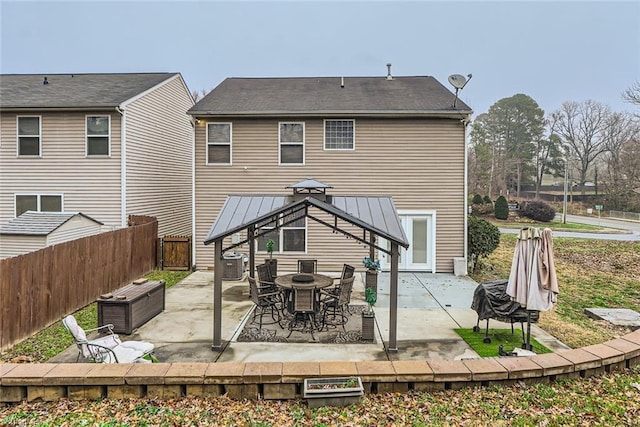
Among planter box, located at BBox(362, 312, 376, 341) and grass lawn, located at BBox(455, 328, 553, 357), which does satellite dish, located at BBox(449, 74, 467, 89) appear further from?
planter box, located at BBox(362, 312, 376, 341)

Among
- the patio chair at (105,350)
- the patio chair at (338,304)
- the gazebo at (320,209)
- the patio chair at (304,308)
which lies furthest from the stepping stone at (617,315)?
the patio chair at (105,350)

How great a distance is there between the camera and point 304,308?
704 cm

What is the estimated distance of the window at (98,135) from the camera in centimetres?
1266

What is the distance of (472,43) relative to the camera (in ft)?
279

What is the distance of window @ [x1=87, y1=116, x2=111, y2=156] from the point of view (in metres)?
12.7

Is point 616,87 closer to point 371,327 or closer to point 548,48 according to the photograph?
point 548,48

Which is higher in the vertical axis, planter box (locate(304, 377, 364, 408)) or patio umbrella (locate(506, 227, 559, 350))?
patio umbrella (locate(506, 227, 559, 350))

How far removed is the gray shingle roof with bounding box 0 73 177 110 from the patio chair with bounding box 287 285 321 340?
9.39 m

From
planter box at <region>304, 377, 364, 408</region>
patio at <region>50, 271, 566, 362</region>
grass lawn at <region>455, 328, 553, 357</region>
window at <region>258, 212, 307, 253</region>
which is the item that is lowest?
patio at <region>50, 271, 566, 362</region>

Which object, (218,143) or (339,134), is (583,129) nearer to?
(339,134)

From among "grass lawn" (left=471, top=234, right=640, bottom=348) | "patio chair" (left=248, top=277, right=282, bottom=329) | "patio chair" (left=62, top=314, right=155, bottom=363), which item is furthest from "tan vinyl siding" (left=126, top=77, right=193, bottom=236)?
"grass lawn" (left=471, top=234, right=640, bottom=348)

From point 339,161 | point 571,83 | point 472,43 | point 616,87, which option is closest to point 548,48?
point 571,83

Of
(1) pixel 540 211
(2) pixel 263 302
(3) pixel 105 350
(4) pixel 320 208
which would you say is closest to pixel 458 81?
(4) pixel 320 208

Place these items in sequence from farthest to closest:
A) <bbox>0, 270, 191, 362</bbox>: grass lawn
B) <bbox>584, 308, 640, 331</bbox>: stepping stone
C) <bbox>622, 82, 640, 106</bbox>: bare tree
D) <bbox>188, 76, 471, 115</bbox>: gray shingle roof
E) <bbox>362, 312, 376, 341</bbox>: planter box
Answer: <bbox>622, 82, 640, 106</bbox>: bare tree
<bbox>188, 76, 471, 115</bbox>: gray shingle roof
<bbox>584, 308, 640, 331</bbox>: stepping stone
<bbox>362, 312, 376, 341</bbox>: planter box
<bbox>0, 270, 191, 362</bbox>: grass lawn
